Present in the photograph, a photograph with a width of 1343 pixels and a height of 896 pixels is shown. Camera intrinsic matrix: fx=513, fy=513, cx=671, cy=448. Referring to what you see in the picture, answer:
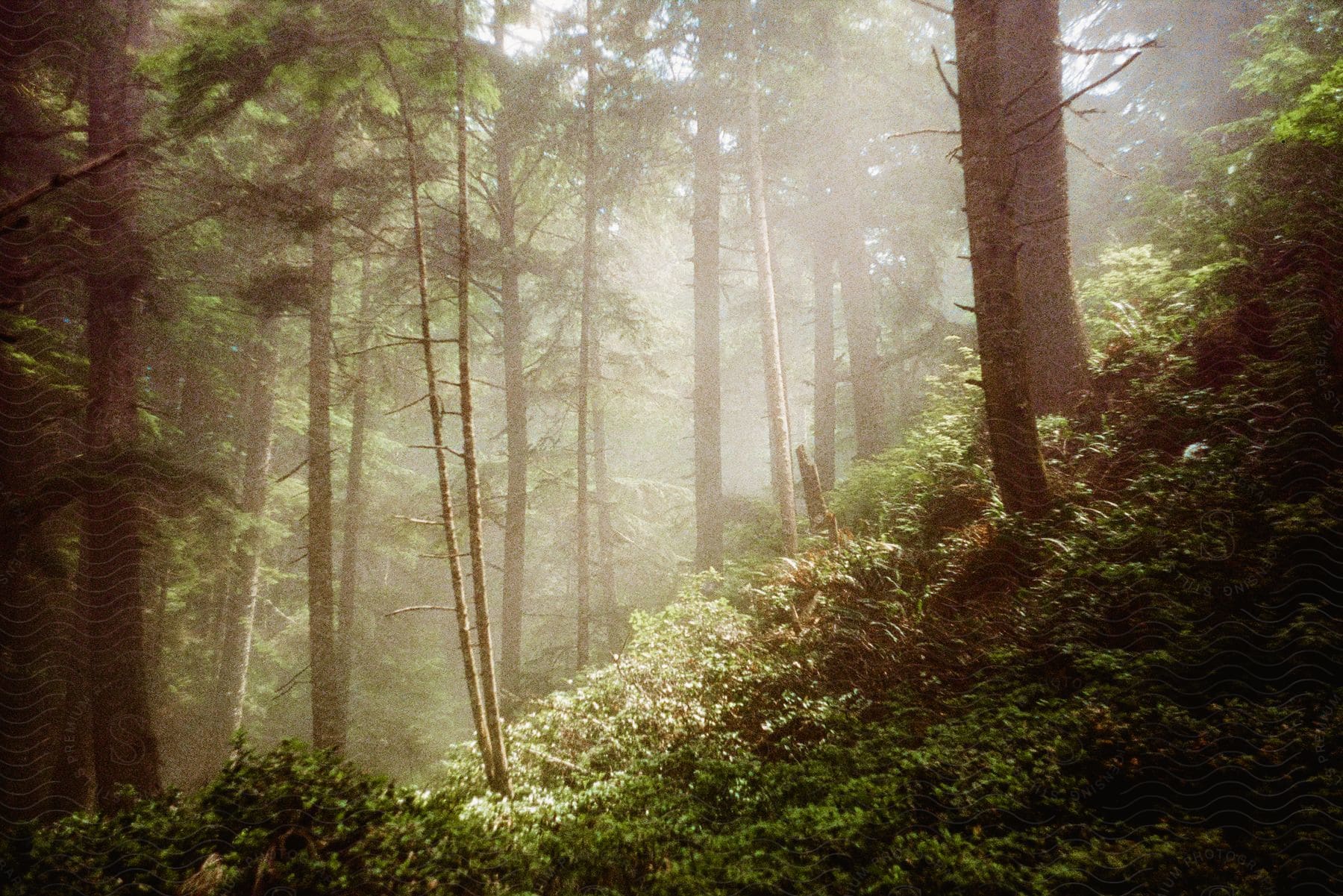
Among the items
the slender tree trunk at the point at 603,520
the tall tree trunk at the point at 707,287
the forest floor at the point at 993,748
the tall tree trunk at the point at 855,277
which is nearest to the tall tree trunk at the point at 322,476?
the forest floor at the point at 993,748

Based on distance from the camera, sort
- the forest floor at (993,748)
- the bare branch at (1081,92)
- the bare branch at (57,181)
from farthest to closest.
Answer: the bare branch at (1081,92) < the forest floor at (993,748) < the bare branch at (57,181)

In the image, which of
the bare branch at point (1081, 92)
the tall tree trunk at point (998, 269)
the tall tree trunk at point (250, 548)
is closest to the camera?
the bare branch at point (1081, 92)

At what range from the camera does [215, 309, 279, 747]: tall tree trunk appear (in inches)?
446

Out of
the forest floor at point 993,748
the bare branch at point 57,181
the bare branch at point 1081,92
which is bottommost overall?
the forest floor at point 993,748

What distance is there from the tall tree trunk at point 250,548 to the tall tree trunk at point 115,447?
10.1 ft

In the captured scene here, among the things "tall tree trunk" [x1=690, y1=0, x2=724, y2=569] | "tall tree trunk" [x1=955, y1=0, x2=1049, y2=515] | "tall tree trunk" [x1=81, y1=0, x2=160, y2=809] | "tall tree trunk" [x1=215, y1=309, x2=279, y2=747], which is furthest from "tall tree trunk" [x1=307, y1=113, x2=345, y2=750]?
"tall tree trunk" [x1=955, y1=0, x2=1049, y2=515]

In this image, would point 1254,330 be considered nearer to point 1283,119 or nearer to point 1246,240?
point 1246,240

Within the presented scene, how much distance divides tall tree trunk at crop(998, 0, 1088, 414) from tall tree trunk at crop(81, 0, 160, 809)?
12.3 metres

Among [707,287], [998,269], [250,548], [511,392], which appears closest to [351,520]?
[250,548]

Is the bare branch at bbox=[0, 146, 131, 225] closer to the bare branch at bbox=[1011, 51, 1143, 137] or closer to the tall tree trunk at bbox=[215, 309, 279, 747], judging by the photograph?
the bare branch at bbox=[1011, 51, 1143, 137]

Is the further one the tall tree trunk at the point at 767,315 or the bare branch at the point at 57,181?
the tall tree trunk at the point at 767,315

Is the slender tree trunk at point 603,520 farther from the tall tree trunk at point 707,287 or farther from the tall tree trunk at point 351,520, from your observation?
the tall tree trunk at point 351,520

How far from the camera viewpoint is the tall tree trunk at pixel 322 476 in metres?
8.31

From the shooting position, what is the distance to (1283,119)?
217 inches
